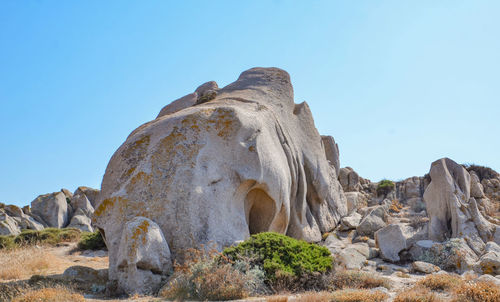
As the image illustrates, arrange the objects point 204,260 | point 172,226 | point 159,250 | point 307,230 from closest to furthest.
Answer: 1. point 204,260
2. point 159,250
3. point 172,226
4. point 307,230

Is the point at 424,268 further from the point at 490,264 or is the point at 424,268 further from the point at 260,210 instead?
the point at 260,210

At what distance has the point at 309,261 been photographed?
1005cm

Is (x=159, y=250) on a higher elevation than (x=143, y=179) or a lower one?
lower

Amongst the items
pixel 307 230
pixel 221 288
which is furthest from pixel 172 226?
pixel 307 230

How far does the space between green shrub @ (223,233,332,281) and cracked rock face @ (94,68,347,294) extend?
1.54 m

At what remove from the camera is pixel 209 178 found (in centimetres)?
1253

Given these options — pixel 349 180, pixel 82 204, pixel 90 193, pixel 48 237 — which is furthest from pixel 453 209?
pixel 90 193

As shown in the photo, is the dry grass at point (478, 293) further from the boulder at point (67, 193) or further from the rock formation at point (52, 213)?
the boulder at point (67, 193)

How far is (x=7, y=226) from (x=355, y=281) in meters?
31.6

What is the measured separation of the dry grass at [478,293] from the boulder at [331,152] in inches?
637

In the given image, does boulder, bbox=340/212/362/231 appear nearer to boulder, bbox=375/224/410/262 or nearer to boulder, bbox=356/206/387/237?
boulder, bbox=356/206/387/237

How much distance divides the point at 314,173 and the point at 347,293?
11.2 meters

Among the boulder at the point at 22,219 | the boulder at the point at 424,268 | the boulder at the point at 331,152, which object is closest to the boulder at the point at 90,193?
the boulder at the point at 22,219

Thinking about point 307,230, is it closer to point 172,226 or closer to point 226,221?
point 226,221
